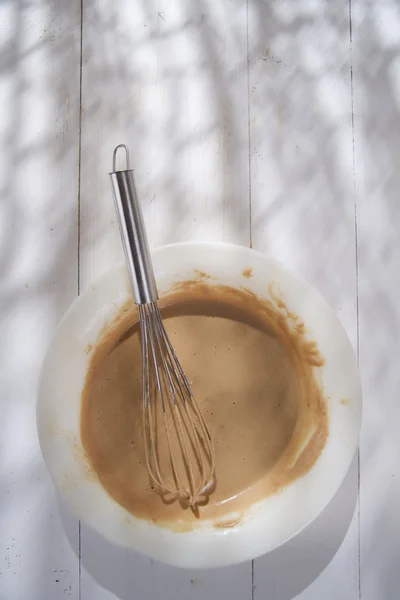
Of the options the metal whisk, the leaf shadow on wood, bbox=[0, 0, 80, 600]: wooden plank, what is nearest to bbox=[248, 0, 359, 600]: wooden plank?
the leaf shadow on wood

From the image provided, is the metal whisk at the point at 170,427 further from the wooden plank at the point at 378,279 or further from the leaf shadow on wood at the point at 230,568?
the wooden plank at the point at 378,279

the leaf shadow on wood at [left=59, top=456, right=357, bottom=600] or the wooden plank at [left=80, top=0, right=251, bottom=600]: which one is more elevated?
the wooden plank at [left=80, top=0, right=251, bottom=600]

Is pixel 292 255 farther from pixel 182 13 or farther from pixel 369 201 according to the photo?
pixel 182 13

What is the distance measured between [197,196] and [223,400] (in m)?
0.29

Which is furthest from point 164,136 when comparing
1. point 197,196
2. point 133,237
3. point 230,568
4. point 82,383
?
point 230,568

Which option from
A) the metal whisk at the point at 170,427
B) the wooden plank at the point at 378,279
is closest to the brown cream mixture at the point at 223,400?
the metal whisk at the point at 170,427

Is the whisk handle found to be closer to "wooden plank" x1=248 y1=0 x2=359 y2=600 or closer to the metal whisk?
the metal whisk

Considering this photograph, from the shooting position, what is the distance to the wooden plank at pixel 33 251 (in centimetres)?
76

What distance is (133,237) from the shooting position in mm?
639

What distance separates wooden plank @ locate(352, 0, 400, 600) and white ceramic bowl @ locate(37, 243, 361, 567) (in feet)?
0.29

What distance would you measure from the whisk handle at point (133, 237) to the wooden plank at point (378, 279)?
1.06 ft

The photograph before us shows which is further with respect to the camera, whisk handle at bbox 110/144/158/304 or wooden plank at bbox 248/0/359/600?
wooden plank at bbox 248/0/359/600

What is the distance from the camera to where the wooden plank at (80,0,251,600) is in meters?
0.76

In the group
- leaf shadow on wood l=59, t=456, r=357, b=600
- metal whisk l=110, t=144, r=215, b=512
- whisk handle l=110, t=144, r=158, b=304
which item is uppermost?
whisk handle l=110, t=144, r=158, b=304
